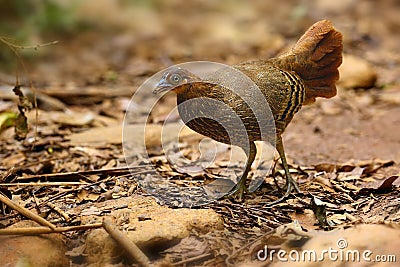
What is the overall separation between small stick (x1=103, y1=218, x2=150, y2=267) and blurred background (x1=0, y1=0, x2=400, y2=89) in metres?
5.50

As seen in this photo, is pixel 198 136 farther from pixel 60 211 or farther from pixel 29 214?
pixel 29 214

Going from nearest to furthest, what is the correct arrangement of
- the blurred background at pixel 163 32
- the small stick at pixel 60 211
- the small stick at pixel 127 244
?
1. the small stick at pixel 127 244
2. the small stick at pixel 60 211
3. the blurred background at pixel 163 32

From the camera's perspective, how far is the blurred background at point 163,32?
973 centimetres

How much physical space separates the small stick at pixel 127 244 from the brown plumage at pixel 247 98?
1164 mm

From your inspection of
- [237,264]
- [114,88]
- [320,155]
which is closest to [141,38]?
[114,88]

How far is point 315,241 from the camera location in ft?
10.3

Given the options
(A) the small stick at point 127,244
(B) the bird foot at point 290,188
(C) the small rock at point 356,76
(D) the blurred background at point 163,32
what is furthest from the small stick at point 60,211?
(C) the small rock at point 356,76

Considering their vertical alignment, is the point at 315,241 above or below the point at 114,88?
below

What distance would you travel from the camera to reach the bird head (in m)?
4.07

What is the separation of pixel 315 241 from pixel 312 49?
79.1 inches

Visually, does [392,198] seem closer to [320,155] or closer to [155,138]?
[320,155]

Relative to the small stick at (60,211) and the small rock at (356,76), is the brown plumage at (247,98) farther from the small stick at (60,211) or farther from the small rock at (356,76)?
the small rock at (356,76)

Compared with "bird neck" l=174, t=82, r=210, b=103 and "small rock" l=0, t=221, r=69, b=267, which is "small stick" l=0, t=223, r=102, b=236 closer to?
"small rock" l=0, t=221, r=69, b=267

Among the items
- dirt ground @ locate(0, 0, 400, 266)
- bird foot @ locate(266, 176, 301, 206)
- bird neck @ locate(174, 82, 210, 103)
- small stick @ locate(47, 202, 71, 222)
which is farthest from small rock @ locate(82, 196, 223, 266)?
bird neck @ locate(174, 82, 210, 103)
